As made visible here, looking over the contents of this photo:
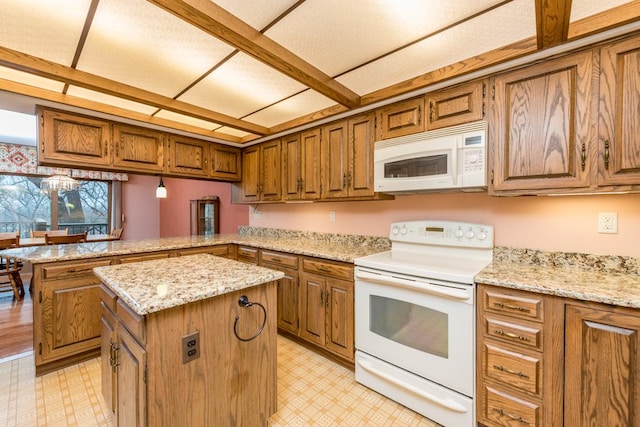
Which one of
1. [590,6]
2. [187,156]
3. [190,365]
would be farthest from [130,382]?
[590,6]

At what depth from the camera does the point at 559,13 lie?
123cm

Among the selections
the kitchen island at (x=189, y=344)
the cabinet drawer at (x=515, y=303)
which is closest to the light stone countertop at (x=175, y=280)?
the kitchen island at (x=189, y=344)

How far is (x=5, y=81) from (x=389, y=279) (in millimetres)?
3090

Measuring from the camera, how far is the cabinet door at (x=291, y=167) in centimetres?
303

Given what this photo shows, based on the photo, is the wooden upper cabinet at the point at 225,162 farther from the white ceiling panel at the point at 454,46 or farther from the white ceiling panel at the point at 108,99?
the white ceiling panel at the point at 454,46

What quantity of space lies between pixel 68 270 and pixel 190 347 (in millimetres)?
1868

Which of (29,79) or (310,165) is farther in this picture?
(310,165)

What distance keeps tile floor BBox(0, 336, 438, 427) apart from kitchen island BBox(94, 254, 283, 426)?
375 mm

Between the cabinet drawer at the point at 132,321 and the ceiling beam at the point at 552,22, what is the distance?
2.10 m

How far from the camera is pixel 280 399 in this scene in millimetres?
1909

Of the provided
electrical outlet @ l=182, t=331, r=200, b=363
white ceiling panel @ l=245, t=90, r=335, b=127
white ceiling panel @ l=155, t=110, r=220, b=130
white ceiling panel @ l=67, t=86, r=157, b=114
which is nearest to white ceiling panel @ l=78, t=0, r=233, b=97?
white ceiling panel @ l=67, t=86, r=157, b=114

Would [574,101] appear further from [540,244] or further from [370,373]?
[370,373]

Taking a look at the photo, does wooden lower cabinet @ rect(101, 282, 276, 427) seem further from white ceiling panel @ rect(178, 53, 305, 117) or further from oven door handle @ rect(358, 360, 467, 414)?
white ceiling panel @ rect(178, 53, 305, 117)

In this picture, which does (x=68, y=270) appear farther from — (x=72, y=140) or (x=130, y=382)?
(x=130, y=382)
